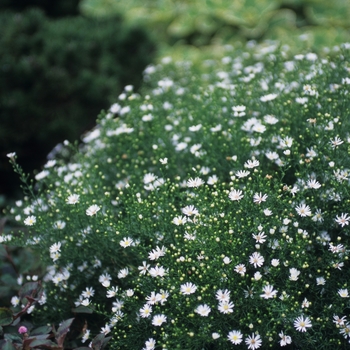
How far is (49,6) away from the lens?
5805 millimetres

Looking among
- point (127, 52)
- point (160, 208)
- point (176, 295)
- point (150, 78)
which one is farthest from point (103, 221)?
point (127, 52)

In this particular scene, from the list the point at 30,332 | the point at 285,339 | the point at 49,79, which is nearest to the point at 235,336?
the point at 285,339

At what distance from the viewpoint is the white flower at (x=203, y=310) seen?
196cm

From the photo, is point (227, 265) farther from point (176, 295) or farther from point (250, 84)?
point (250, 84)

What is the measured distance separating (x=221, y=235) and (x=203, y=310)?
1.07 ft

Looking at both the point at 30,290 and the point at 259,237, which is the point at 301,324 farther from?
the point at 30,290

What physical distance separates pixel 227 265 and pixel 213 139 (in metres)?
0.91

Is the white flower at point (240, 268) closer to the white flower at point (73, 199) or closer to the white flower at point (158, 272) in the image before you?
the white flower at point (158, 272)

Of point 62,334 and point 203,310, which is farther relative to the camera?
point 62,334

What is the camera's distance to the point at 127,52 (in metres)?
4.59

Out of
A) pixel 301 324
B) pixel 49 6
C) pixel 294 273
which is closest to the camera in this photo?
pixel 301 324

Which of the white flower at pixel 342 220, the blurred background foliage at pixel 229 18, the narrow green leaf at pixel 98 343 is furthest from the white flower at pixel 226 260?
the blurred background foliage at pixel 229 18

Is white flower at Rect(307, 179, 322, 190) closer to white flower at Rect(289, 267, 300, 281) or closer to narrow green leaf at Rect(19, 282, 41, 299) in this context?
white flower at Rect(289, 267, 300, 281)

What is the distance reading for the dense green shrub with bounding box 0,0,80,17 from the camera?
5594 mm
